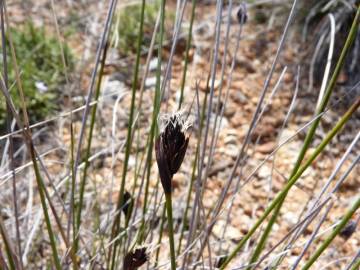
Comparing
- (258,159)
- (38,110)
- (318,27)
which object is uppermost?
(318,27)

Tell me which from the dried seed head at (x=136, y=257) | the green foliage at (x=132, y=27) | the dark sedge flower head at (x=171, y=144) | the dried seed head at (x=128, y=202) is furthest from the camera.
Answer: the green foliage at (x=132, y=27)

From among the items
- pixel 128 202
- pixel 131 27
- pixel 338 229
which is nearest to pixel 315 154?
pixel 338 229

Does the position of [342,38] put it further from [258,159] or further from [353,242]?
[353,242]

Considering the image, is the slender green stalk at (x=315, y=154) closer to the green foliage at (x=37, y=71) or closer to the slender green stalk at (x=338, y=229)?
the slender green stalk at (x=338, y=229)

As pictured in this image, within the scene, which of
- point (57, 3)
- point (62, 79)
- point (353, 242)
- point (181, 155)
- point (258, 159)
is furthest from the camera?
point (57, 3)

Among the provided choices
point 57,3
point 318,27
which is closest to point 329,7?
→ point 318,27

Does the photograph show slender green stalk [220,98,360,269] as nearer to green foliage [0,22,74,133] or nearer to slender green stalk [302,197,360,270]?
slender green stalk [302,197,360,270]

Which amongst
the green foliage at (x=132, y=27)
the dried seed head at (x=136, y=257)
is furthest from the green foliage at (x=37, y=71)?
the dried seed head at (x=136, y=257)
